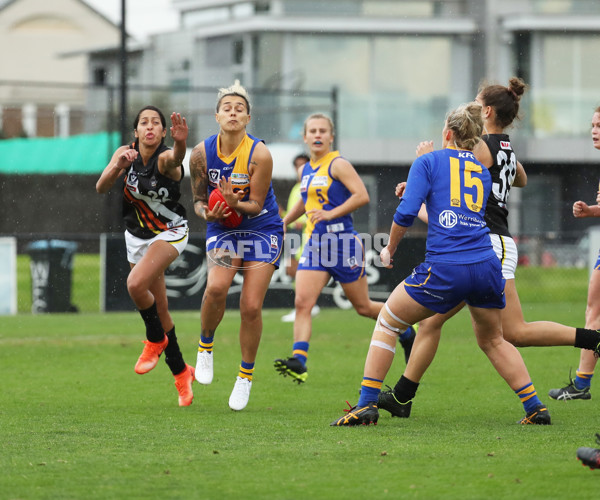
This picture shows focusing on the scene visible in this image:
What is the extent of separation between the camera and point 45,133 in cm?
2030

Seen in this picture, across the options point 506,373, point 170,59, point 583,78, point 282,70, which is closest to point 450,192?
point 506,373

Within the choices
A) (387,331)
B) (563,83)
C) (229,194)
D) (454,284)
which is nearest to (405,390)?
(387,331)

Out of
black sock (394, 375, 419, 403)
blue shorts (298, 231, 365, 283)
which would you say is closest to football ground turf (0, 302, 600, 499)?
black sock (394, 375, 419, 403)

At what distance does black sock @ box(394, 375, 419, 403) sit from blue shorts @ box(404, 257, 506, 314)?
0.74m

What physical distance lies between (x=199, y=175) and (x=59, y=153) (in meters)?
14.2

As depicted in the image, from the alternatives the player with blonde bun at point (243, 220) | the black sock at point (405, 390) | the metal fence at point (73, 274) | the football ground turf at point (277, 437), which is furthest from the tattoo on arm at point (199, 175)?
the metal fence at point (73, 274)

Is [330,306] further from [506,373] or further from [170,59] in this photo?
[506,373]

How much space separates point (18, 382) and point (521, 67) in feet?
91.9

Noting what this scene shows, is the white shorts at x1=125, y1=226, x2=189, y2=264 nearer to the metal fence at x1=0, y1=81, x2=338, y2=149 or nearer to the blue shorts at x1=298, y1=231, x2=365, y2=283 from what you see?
the blue shorts at x1=298, y1=231, x2=365, y2=283

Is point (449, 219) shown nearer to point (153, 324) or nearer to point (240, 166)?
point (240, 166)

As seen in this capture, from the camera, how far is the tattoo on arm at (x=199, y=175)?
698cm

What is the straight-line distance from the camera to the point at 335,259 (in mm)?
8914

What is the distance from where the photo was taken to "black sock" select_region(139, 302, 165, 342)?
739 centimetres

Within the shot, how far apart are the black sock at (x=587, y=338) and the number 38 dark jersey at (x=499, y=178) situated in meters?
0.80
